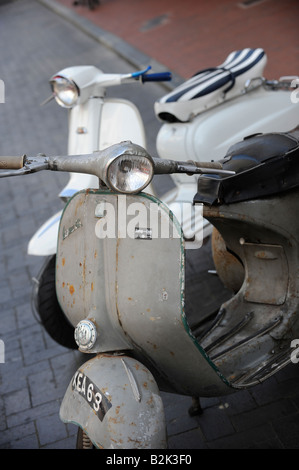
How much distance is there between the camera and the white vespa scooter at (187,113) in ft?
12.1

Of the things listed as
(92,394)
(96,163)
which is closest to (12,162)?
(96,163)

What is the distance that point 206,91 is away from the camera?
3684 mm

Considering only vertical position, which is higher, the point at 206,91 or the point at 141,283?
the point at 206,91

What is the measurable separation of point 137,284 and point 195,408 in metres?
1.12

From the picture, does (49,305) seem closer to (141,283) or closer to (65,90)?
(141,283)

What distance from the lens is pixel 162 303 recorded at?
2115mm

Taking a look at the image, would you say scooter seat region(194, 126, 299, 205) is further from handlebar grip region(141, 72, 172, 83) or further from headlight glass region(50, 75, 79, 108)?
headlight glass region(50, 75, 79, 108)

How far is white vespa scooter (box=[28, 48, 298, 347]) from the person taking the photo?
12.1 ft

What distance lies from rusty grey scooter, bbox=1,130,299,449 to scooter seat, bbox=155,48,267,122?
3.41ft

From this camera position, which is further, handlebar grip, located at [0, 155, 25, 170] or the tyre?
the tyre

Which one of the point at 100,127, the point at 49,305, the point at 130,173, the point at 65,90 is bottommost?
the point at 49,305

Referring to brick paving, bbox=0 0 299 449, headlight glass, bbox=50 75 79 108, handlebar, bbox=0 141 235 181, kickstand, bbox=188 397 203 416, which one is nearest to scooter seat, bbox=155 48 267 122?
headlight glass, bbox=50 75 79 108
